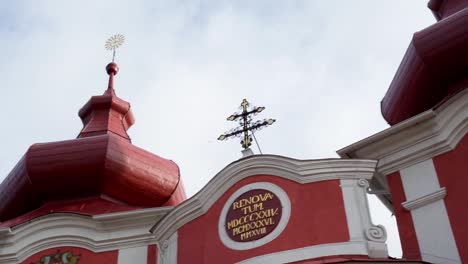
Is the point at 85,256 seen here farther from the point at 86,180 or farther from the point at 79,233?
the point at 86,180

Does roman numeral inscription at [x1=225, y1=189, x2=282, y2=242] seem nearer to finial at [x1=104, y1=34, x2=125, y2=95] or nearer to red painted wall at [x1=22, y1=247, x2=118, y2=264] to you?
red painted wall at [x1=22, y1=247, x2=118, y2=264]

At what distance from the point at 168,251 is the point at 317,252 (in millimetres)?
2500

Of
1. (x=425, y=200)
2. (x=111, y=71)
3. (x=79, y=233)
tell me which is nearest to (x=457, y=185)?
(x=425, y=200)

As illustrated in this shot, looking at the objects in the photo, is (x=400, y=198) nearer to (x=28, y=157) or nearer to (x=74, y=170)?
(x=74, y=170)

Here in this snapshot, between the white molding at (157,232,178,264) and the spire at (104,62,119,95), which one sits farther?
the spire at (104,62,119,95)

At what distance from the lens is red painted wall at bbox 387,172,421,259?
10.5m

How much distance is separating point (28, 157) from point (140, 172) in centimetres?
190

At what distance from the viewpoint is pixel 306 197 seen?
35.3ft

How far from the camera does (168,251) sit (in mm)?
11719

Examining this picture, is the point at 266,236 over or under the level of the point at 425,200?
under

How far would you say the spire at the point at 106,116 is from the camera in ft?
54.4

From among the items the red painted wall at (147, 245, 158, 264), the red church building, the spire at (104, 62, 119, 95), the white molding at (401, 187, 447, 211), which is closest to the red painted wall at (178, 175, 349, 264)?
the red church building

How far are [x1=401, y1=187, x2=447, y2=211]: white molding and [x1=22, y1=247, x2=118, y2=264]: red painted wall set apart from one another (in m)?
4.39

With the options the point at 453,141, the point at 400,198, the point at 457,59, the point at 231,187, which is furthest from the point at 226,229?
the point at 457,59
